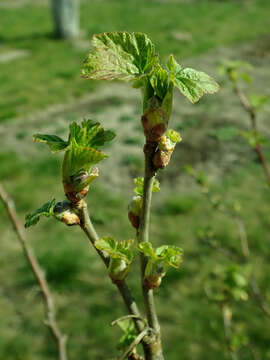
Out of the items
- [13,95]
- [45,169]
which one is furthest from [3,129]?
[45,169]

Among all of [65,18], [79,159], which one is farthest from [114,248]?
[65,18]

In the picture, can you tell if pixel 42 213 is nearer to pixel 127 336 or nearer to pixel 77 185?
pixel 77 185

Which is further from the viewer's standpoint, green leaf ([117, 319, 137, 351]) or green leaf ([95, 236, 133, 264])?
green leaf ([117, 319, 137, 351])

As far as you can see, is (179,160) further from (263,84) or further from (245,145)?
(263,84)

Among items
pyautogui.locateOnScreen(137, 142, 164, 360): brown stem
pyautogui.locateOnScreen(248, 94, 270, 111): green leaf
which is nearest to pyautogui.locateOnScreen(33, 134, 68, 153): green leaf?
pyautogui.locateOnScreen(137, 142, 164, 360): brown stem

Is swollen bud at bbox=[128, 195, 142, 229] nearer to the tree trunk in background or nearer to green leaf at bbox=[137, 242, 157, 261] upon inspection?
green leaf at bbox=[137, 242, 157, 261]
